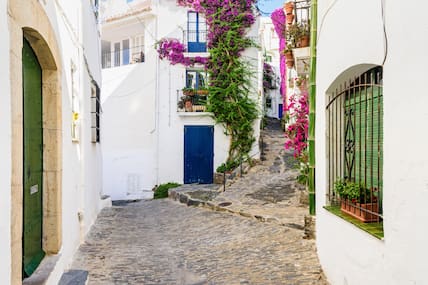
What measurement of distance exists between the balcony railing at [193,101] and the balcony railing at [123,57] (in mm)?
2955

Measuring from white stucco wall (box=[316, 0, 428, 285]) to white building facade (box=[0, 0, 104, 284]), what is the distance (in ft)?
8.96

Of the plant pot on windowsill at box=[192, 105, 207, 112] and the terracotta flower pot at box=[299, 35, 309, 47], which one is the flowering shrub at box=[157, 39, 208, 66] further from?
the terracotta flower pot at box=[299, 35, 309, 47]

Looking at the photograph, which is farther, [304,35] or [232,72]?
[232,72]

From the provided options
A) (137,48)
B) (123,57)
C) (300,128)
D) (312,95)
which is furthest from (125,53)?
(312,95)

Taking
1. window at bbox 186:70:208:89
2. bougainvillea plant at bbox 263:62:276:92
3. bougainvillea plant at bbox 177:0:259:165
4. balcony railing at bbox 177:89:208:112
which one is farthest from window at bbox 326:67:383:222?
bougainvillea plant at bbox 263:62:276:92

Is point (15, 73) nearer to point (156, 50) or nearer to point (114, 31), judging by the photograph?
point (156, 50)

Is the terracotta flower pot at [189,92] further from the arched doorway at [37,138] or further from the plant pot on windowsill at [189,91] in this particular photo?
the arched doorway at [37,138]

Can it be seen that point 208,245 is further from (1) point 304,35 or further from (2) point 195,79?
(2) point 195,79

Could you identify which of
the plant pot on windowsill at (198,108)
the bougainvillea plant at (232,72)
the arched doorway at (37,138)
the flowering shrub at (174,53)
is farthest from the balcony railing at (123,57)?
the arched doorway at (37,138)

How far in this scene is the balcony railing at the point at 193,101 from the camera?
18297 mm

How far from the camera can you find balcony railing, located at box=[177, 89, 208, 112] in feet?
60.0

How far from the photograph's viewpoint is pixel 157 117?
19078 millimetres

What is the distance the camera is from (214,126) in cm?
1836

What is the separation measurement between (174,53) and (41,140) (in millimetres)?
14193
